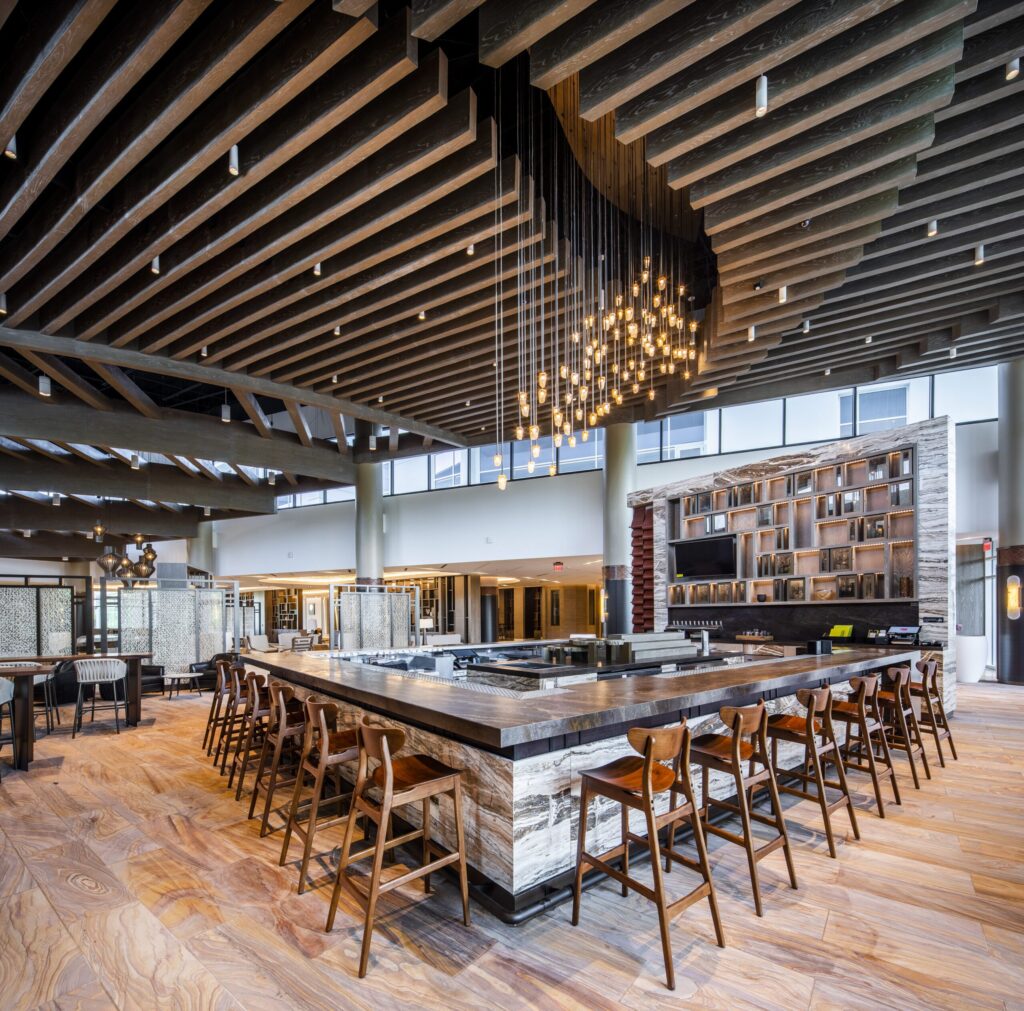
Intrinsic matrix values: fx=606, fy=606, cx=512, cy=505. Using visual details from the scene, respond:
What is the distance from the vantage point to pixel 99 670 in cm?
711

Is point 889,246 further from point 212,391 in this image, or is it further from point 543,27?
point 212,391

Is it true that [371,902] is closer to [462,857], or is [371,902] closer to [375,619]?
[462,857]

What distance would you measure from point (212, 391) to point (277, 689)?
13097 mm

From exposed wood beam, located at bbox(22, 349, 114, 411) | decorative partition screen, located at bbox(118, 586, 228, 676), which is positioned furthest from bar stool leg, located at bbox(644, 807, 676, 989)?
decorative partition screen, located at bbox(118, 586, 228, 676)

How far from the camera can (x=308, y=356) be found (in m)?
7.96

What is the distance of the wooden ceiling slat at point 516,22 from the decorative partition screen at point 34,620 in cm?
945

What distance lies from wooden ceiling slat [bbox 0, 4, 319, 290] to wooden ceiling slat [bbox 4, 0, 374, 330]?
170 mm

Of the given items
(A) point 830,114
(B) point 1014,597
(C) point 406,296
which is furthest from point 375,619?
(B) point 1014,597

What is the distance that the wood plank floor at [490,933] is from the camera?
7.21ft

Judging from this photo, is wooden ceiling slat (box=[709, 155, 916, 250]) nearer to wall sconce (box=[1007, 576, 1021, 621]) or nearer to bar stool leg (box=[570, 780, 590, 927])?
bar stool leg (box=[570, 780, 590, 927])

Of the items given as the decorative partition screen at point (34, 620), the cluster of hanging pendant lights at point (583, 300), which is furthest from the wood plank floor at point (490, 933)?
the decorative partition screen at point (34, 620)

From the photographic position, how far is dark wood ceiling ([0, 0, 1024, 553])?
11.1 feet

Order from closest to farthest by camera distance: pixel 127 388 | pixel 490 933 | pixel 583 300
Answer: pixel 490 933
pixel 583 300
pixel 127 388

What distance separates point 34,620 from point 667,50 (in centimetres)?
1068
